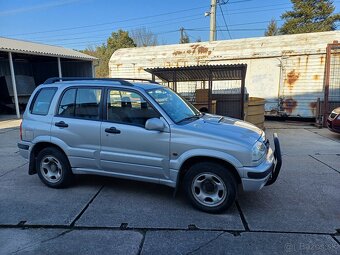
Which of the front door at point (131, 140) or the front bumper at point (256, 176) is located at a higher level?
the front door at point (131, 140)

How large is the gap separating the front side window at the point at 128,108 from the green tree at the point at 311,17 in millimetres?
36920

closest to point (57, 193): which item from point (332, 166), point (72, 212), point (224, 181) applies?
point (72, 212)

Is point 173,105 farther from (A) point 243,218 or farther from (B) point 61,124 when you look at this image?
(A) point 243,218

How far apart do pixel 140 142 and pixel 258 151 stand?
1.58 m

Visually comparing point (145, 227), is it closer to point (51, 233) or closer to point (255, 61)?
point (51, 233)

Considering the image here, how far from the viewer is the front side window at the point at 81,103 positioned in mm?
4258

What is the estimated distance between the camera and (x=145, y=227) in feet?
11.1

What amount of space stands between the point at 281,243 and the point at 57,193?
11.0 feet

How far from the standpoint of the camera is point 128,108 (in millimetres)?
4086

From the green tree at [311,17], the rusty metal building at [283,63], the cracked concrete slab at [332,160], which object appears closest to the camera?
the cracked concrete slab at [332,160]

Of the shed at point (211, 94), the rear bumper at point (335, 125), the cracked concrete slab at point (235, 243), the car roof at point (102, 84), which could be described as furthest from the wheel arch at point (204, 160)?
the rear bumper at point (335, 125)

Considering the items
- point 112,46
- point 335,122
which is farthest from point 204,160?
point 112,46

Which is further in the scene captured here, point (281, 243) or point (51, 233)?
point (51, 233)

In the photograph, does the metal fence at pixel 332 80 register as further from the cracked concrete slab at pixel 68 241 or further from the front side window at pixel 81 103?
the cracked concrete slab at pixel 68 241
